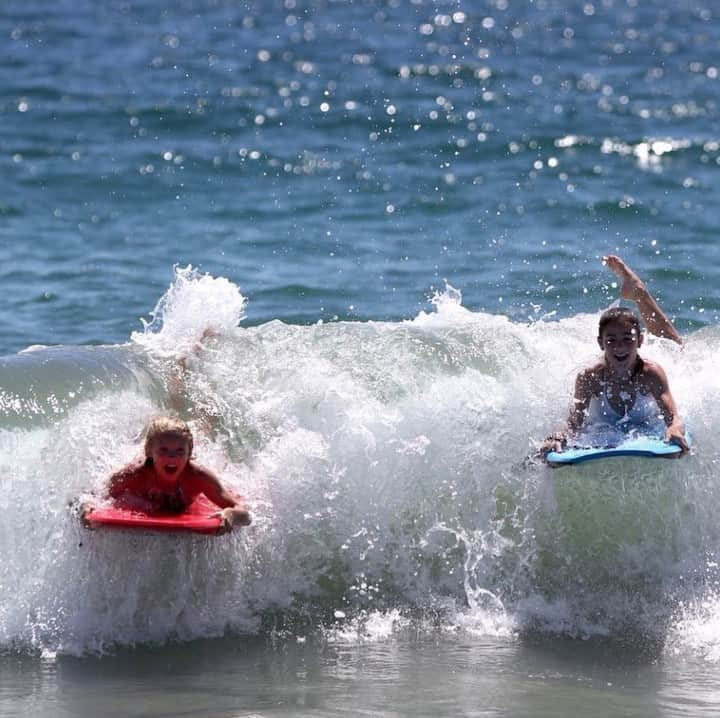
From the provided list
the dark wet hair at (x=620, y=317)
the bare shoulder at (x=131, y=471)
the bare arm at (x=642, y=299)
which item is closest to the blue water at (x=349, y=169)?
the bare arm at (x=642, y=299)

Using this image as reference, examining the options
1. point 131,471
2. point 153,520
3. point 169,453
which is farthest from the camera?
point 131,471

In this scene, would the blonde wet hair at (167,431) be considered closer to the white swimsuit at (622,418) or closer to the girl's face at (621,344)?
the white swimsuit at (622,418)

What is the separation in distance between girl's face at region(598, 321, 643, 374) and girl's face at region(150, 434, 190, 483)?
2309mm

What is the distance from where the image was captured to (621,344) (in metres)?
8.17

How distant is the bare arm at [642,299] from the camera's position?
31.9ft

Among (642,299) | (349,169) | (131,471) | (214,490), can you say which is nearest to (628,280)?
(642,299)

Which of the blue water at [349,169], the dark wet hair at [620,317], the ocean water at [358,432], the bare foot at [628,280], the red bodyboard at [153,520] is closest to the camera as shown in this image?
the red bodyboard at [153,520]

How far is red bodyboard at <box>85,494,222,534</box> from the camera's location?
23.8 feet

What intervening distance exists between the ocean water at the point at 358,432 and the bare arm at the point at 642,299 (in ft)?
1.02

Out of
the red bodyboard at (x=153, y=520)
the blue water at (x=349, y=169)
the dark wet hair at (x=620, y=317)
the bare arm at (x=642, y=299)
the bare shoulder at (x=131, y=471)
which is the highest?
the blue water at (x=349, y=169)

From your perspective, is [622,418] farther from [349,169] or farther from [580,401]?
[349,169]

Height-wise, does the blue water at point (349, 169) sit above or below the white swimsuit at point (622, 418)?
above

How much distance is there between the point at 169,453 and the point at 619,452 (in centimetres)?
221

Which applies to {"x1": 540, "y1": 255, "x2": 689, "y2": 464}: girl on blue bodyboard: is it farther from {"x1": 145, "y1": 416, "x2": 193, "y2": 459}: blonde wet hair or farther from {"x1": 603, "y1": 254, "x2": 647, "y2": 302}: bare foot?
{"x1": 145, "y1": 416, "x2": 193, "y2": 459}: blonde wet hair
